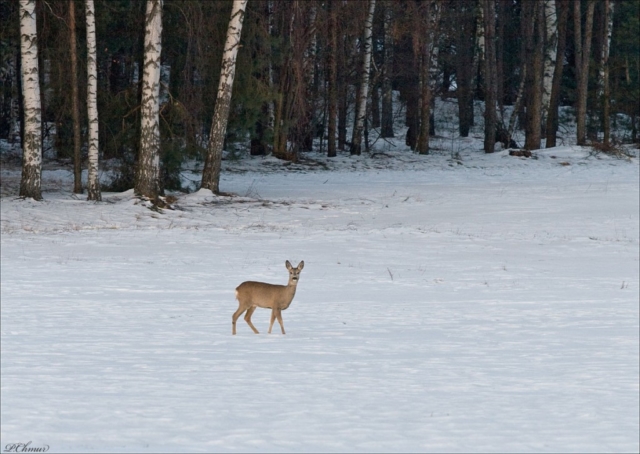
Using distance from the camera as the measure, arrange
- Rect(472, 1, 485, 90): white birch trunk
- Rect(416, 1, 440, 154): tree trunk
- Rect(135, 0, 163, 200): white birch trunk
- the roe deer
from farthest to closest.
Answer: Rect(472, 1, 485, 90): white birch trunk
Rect(416, 1, 440, 154): tree trunk
Rect(135, 0, 163, 200): white birch trunk
the roe deer

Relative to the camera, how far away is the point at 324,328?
11.4 meters

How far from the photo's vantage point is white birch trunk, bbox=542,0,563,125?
4038 centimetres

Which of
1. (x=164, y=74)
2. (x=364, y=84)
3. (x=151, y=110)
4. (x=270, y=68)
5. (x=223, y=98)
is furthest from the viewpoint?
(x=364, y=84)

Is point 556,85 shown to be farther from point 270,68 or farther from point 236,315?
point 236,315

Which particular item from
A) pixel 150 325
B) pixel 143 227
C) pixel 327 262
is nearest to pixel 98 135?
pixel 143 227

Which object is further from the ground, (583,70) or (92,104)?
(583,70)

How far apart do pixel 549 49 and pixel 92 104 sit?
77.1 feet

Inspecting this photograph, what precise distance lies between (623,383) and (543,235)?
11.9 metres

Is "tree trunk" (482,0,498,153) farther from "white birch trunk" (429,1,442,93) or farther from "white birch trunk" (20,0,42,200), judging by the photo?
"white birch trunk" (20,0,42,200)

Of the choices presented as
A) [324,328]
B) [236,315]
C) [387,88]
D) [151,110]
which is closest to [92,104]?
[151,110]

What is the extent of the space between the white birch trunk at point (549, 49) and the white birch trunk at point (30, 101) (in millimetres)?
23249

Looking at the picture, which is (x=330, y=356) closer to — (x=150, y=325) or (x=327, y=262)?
(x=150, y=325)

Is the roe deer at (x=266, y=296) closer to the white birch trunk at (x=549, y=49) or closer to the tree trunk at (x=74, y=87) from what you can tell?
the tree trunk at (x=74, y=87)

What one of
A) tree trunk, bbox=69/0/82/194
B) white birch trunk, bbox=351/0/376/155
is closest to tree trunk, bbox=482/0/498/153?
white birch trunk, bbox=351/0/376/155
